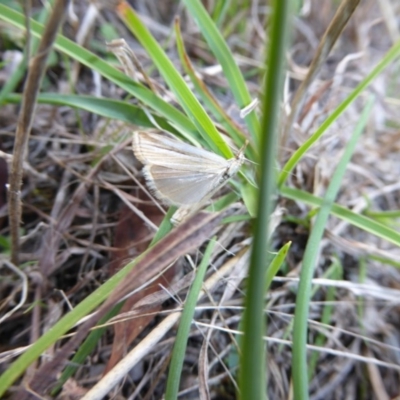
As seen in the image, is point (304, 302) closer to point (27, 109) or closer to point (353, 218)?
point (353, 218)

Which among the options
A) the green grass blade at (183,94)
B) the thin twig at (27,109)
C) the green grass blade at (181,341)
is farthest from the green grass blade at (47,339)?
the green grass blade at (183,94)

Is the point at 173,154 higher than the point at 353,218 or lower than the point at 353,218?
higher

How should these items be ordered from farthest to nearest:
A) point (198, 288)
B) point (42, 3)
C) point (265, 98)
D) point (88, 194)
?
1. point (42, 3)
2. point (88, 194)
3. point (198, 288)
4. point (265, 98)

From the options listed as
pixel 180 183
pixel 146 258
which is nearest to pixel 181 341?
pixel 146 258

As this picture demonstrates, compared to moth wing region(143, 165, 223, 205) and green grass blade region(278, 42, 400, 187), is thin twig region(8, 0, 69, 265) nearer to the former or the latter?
moth wing region(143, 165, 223, 205)

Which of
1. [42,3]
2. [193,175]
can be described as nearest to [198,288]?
[193,175]

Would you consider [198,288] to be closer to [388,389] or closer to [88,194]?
[88,194]

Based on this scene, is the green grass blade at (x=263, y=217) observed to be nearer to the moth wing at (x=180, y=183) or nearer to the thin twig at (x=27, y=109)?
the thin twig at (x=27, y=109)
